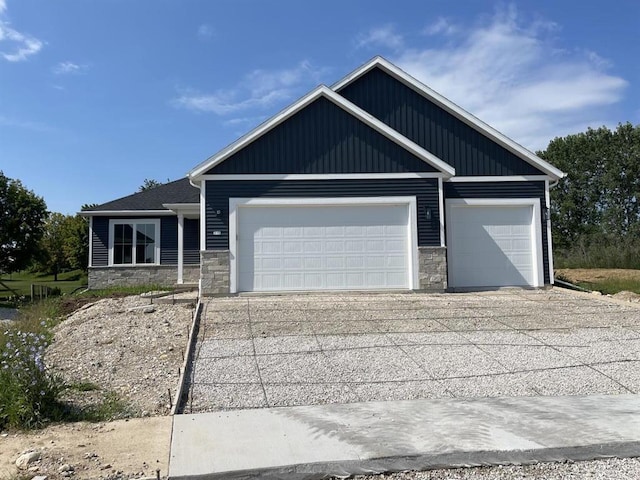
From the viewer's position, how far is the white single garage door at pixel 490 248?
1443 cm

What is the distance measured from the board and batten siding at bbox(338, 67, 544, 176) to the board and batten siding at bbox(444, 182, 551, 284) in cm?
33

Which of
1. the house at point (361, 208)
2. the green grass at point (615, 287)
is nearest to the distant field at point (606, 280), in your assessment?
the green grass at point (615, 287)

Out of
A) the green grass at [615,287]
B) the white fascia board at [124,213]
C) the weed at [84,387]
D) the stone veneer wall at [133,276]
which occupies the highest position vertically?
the white fascia board at [124,213]

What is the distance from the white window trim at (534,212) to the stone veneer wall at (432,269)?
101 cm

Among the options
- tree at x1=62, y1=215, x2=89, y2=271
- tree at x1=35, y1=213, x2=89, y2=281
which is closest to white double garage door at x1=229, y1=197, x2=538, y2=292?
tree at x1=35, y1=213, x2=89, y2=281

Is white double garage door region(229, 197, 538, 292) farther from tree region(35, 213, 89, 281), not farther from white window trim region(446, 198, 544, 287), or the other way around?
tree region(35, 213, 89, 281)

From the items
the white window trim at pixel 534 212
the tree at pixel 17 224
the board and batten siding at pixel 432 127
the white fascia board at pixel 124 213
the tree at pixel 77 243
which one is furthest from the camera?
the tree at pixel 77 243

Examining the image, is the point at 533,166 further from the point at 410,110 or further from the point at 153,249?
the point at 153,249

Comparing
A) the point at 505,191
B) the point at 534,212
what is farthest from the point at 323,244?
the point at 534,212

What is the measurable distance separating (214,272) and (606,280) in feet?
51.4

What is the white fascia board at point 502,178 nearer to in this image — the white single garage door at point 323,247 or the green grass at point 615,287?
the white single garage door at point 323,247

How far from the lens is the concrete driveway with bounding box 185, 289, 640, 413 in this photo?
5.91m

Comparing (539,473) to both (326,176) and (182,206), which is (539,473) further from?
(182,206)

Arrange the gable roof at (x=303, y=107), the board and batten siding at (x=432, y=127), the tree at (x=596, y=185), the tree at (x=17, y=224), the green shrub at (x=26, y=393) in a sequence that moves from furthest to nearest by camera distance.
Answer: the tree at (x=596, y=185) → the tree at (x=17, y=224) → the board and batten siding at (x=432, y=127) → the gable roof at (x=303, y=107) → the green shrub at (x=26, y=393)
